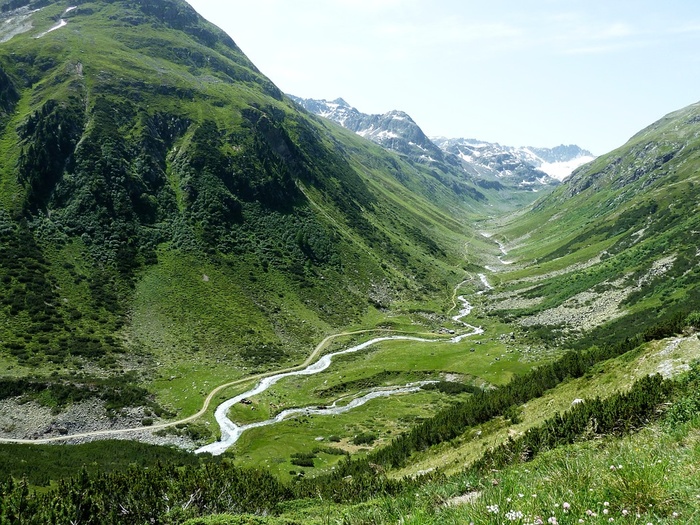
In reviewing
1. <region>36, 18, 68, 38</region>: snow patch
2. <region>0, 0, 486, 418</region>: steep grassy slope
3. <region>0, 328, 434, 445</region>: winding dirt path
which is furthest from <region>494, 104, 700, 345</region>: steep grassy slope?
<region>36, 18, 68, 38</region>: snow patch

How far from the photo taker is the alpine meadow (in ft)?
49.0

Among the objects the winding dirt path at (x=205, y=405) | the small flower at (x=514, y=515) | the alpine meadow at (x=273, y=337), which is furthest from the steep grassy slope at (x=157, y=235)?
the small flower at (x=514, y=515)

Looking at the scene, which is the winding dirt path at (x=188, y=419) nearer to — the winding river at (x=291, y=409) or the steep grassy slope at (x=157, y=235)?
the winding river at (x=291, y=409)

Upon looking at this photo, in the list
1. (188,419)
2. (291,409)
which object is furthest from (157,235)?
(291,409)

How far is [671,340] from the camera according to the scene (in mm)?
25938

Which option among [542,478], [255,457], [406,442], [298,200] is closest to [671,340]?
[406,442]

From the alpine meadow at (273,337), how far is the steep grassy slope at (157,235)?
27.6 inches

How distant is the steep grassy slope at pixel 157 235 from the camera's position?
255 feet

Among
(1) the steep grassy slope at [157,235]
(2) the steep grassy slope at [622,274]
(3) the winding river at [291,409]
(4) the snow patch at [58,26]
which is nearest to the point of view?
(3) the winding river at [291,409]

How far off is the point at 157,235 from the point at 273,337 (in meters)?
45.7

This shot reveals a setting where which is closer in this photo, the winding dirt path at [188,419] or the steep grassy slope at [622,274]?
the winding dirt path at [188,419]

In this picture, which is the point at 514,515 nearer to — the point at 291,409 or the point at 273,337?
the point at 291,409

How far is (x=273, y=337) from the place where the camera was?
97.7 metres

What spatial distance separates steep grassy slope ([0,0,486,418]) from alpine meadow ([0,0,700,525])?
0.70m
